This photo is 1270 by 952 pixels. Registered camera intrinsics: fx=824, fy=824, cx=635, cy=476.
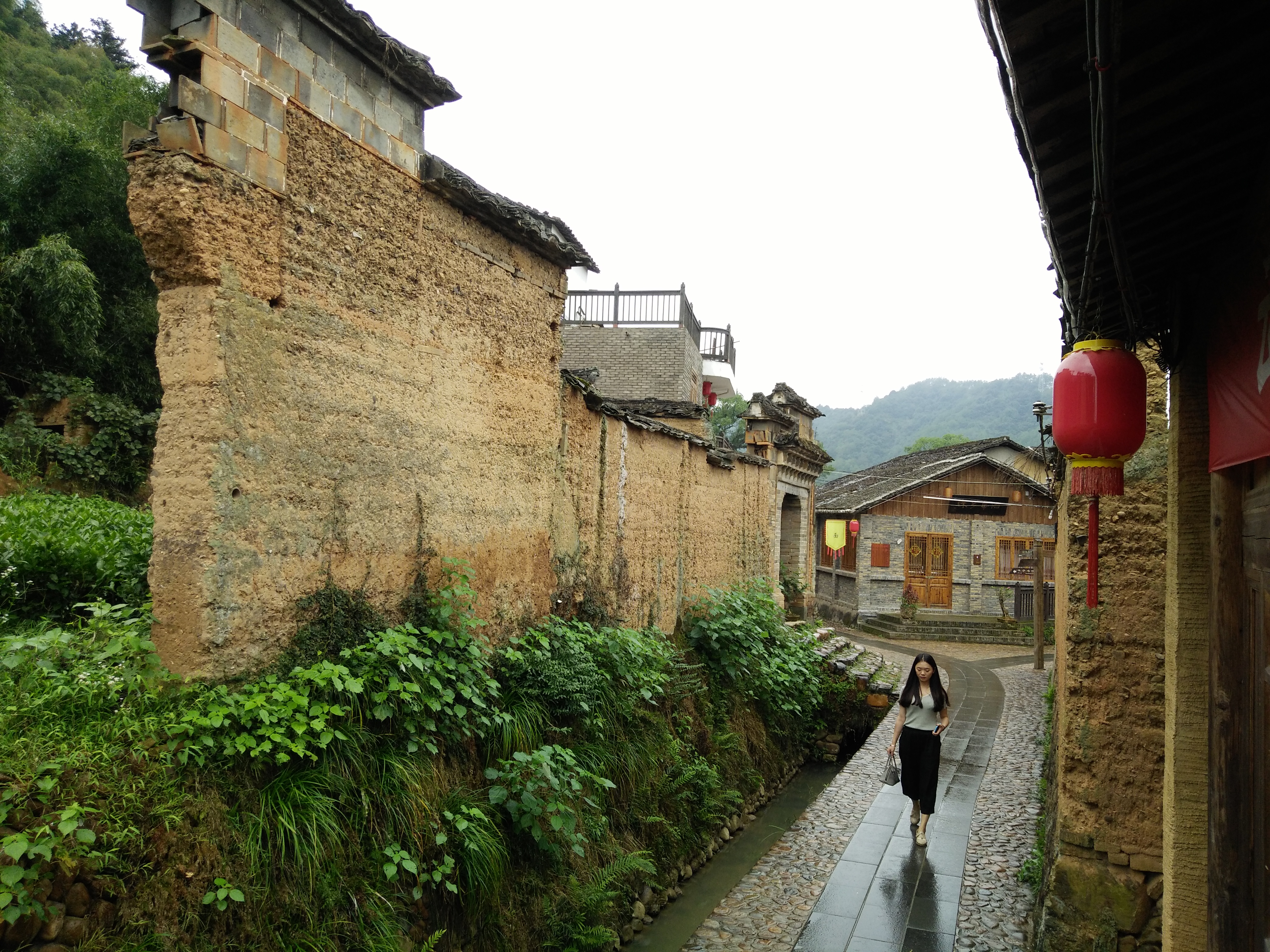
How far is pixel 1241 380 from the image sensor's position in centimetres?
249

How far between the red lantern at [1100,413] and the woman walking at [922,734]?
4.16 meters

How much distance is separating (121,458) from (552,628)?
7.57m

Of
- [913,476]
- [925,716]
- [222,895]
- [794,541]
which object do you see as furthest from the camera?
[913,476]

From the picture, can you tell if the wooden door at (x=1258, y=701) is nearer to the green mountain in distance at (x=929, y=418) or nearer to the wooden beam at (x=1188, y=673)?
the wooden beam at (x=1188, y=673)

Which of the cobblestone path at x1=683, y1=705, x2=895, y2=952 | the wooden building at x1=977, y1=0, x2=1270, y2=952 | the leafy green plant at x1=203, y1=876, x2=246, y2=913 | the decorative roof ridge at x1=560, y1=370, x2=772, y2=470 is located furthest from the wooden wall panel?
the leafy green plant at x1=203, y1=876, x2=246, y2=913

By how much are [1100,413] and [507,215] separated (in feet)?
15.3

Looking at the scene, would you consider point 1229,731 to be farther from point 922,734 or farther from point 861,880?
point 922,734

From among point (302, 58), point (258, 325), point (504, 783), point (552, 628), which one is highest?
point (302, 58)

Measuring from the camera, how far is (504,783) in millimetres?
5465

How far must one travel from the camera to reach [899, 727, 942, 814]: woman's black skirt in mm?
7074

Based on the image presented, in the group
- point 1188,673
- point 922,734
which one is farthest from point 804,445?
point 1188,673

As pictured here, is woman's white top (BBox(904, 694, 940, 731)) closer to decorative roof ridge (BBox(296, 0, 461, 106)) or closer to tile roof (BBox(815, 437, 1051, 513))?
decorative roof ridge (BBox(296, 0, 461, 106))

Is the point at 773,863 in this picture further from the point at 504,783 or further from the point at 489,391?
the point at 489,391

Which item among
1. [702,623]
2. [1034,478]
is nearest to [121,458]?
[702,623]
